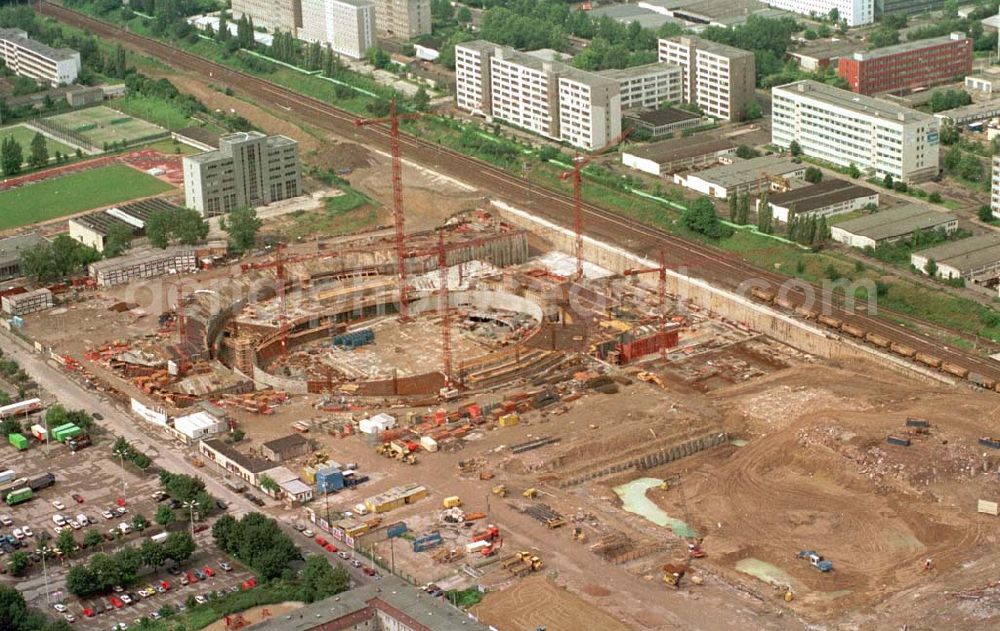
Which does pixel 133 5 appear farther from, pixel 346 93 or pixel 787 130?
pixel 787 130

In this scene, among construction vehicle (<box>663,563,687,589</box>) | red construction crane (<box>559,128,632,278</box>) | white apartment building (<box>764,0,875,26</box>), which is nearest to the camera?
construction vehicle (<box>663,563,687,589</box>)

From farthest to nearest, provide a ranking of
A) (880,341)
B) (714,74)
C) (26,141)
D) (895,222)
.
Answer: (26,141), (714,74), (895,222), (880,341)

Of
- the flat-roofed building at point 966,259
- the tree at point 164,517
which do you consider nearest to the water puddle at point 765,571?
the tree at point 164,517

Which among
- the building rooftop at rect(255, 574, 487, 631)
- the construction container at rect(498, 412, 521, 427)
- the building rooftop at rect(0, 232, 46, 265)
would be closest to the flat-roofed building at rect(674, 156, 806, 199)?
the construction container at rect(498, 412, 521, 427)

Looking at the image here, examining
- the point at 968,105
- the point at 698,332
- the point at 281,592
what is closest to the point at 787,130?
the point at 968,105

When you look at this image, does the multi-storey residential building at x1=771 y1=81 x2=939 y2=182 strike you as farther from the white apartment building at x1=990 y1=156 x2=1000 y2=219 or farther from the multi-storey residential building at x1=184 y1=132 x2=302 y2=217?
the multi-storey residential building at x1=184 y1=132 x2=302 y2=217

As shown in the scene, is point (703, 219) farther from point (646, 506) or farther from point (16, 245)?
point (16, 245)

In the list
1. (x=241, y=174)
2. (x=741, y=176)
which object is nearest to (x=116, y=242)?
(x=241, y=174)

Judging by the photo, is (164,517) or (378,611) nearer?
(378,611)

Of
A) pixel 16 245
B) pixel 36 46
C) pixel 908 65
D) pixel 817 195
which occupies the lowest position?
pixel 16 245
